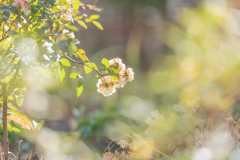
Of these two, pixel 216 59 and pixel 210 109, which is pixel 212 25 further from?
pixel 210 109

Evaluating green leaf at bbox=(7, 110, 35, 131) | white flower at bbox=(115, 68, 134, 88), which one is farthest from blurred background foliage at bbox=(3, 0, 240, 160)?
green leaf at bbox=(7, 110, 35, 131)

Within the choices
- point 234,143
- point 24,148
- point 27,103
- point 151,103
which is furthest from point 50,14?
point 27,103

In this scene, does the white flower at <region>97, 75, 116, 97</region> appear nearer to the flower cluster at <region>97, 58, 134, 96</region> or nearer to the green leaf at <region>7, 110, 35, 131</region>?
the flower cluster at <region>97, 58, 134, 96</region>

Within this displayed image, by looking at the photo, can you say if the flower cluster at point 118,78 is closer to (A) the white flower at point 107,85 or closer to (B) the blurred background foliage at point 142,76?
(A) the white flower at point 107,85

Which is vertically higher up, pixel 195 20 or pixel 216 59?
pixel 195 20

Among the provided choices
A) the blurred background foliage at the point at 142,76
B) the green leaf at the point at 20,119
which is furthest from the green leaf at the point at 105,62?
the green leaf at the point at 20,119

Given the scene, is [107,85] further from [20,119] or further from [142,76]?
[142,76]

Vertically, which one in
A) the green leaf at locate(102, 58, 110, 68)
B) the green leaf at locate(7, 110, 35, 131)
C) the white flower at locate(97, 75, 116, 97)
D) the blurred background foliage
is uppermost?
the blurred background foliage

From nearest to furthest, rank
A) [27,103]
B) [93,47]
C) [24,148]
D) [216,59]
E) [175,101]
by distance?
[216,59] < [24,148] < [175,101] < [27,103] < [93,47]
